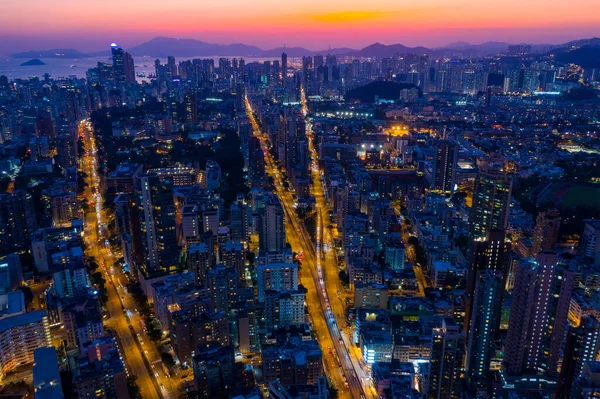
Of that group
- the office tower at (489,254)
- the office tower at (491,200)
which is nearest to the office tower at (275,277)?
the office tower at (489,254)

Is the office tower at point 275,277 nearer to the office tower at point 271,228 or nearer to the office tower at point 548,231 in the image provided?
the office tower at point 271,228

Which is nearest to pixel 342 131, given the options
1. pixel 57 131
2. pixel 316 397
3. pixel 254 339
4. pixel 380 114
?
pixel 380 114

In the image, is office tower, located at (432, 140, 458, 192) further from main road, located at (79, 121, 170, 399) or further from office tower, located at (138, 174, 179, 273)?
Result: main road, located at (79, 121, 170, 399)

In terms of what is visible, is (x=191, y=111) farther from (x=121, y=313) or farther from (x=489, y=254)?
(x=489, y=254)

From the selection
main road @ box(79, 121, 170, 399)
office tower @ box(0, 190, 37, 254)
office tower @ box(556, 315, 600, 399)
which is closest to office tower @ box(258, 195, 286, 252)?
main road @ box(79, 121, 170, 399)

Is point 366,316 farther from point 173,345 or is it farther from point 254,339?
point 173,345
